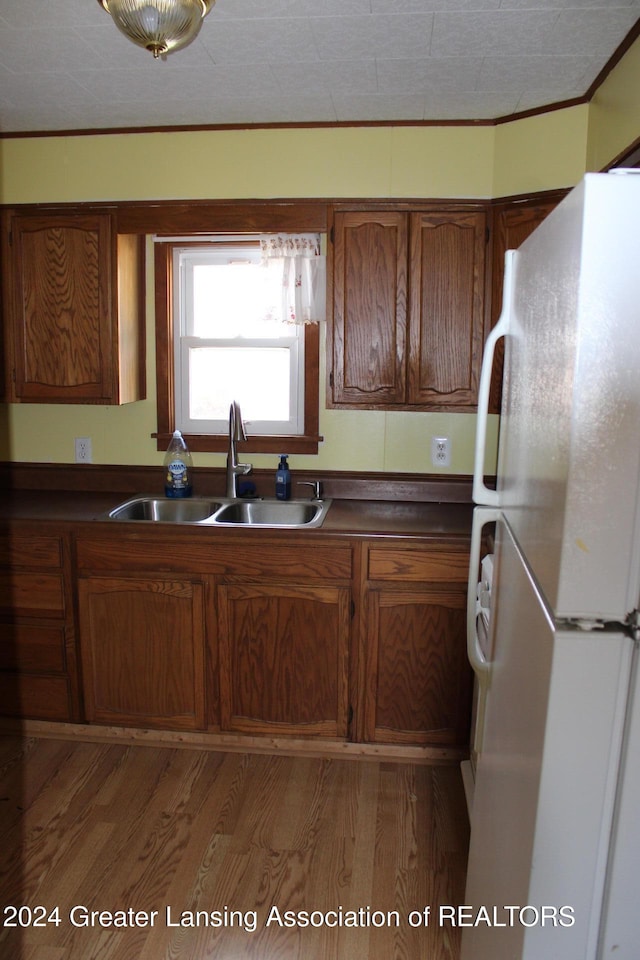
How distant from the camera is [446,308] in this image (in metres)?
2.80

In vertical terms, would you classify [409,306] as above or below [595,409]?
above

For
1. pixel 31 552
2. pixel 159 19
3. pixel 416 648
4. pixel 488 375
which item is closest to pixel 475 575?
pixel 488 375

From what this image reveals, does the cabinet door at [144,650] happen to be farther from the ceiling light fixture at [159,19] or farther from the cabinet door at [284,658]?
the ceiling light fixture at [159,19]

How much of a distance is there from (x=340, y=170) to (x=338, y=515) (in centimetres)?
129

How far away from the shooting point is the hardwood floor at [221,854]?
6.23 feet

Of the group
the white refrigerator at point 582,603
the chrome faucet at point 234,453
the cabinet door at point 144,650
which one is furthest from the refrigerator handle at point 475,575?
the chrome faucet at point 234,453

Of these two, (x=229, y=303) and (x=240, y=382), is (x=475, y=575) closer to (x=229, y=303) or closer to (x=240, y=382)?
(x=240, y=382)

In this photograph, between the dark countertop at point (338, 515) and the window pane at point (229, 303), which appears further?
the window pane at point (229, 303)

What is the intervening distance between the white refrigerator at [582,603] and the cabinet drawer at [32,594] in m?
2.07

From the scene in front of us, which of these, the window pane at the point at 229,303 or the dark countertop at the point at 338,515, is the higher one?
the window pane at the point at 229,303

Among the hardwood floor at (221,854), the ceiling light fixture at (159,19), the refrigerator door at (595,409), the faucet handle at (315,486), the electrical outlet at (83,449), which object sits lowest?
the hardwood floor at (221,854)

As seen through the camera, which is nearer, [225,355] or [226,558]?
[226,558]

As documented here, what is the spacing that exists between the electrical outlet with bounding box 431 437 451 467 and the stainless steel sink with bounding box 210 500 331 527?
1.52 feet

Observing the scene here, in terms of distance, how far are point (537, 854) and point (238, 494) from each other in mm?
2290
